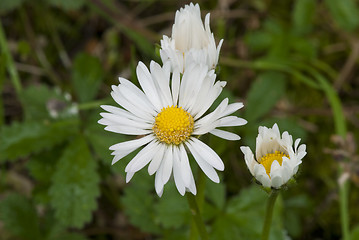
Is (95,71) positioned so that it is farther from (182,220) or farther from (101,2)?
(182,220)

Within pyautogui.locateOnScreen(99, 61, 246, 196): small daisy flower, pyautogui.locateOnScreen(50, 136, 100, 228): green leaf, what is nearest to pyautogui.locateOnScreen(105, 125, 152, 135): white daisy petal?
pyautogui.locateOnScreen(99, 61, 246, 196): small daisy flower

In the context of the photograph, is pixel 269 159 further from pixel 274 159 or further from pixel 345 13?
pixel 345 13

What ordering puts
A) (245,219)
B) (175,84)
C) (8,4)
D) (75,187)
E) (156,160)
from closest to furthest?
(156,160) → (175,84) → (245,219) → (75,187) → (8,4)

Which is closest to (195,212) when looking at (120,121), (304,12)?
(120,121)

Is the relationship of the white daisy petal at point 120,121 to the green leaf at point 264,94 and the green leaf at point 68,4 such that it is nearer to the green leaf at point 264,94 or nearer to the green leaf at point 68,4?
the green leaf at point 264,94

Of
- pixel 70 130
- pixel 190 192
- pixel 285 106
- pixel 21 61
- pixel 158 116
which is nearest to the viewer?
pixel 190 192

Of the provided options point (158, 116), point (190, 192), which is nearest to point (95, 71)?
point (158, 116)

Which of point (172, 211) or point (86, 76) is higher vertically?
point (86, 76)

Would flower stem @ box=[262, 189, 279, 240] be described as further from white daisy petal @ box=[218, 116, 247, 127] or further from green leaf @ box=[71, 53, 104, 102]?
green leaf @ box=[71, 53, 104, 102]
